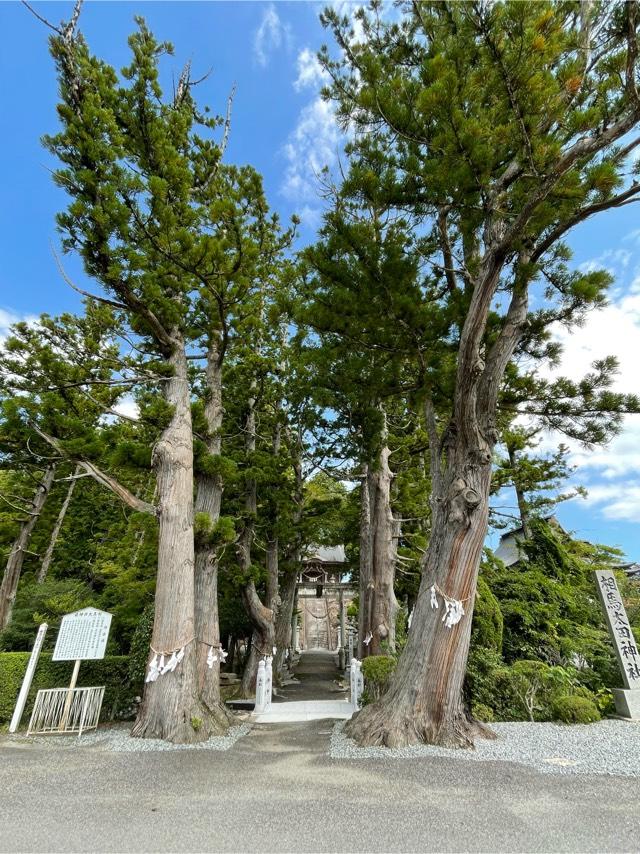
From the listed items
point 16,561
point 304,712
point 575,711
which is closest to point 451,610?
point 575,711

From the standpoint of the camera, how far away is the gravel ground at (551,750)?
3.21 metres

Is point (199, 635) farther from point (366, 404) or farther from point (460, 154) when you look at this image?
point (460, 154)

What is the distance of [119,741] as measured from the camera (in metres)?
4.46

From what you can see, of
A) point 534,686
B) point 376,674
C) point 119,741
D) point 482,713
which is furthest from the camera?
point 376,674

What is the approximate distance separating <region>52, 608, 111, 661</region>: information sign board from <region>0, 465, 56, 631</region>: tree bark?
14.5 ft

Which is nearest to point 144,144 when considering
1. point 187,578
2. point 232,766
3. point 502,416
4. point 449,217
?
point 449,217

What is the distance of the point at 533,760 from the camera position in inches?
132

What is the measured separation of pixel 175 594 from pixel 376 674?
2.95 m

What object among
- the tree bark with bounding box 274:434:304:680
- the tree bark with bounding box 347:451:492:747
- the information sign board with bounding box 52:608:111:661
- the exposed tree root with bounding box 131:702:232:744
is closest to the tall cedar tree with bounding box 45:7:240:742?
the exposed tree root with bounding box 131:702:232:744

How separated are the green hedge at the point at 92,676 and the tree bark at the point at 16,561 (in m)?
3.68

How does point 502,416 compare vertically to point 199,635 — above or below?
above

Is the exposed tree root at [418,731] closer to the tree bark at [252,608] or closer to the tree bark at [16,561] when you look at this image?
the tree bark at [252,608]

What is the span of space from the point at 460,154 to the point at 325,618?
23.8 metres

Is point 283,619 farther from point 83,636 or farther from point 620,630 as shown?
point 620,630
